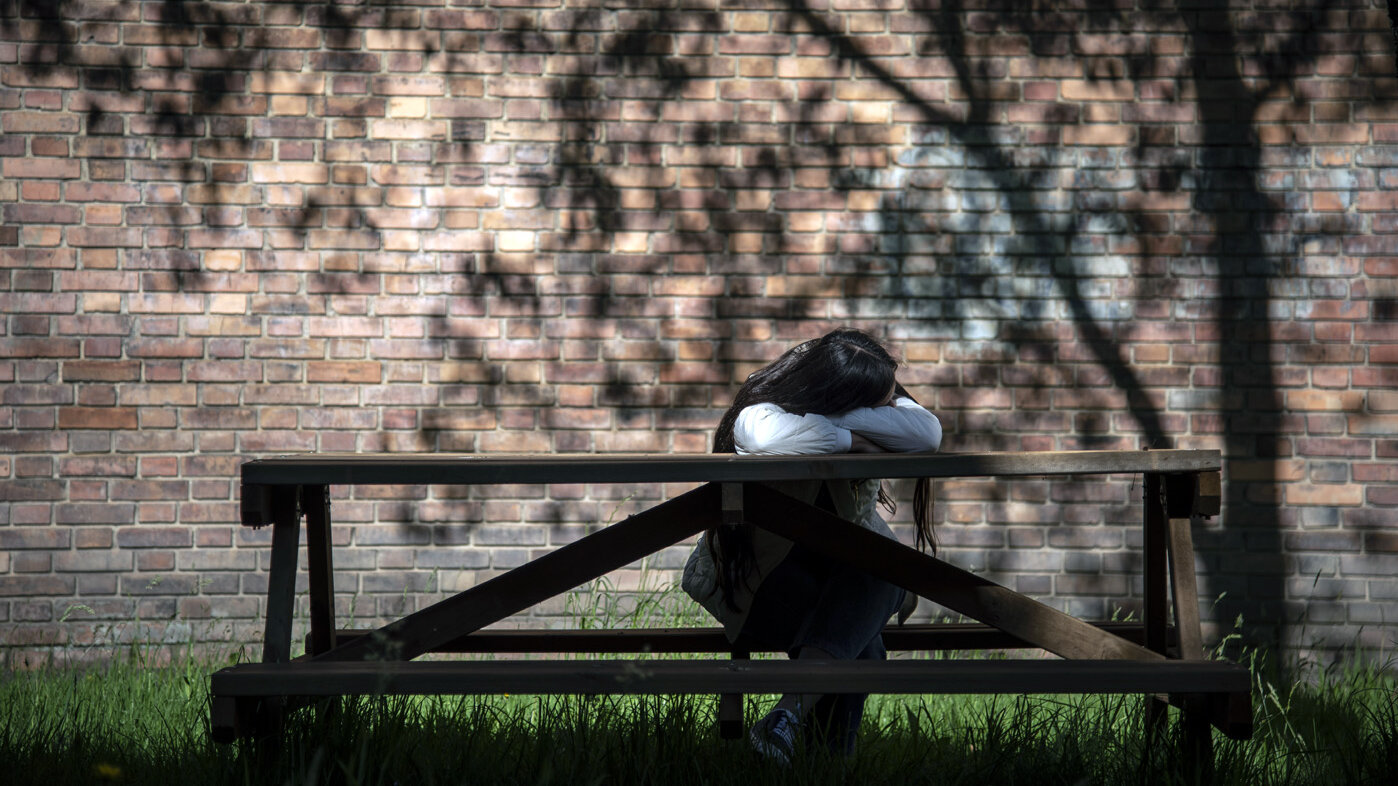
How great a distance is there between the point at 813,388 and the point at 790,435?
17 centimetres

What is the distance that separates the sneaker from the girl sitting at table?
0.25 ft

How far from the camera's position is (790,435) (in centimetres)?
233

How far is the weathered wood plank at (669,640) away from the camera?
8.92 feet

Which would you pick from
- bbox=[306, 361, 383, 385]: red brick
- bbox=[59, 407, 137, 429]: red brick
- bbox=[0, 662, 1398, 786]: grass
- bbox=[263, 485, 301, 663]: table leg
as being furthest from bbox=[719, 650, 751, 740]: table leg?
bbox=[59, 407, 137, 429]: red brick

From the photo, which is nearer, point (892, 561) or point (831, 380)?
point (892, 561)

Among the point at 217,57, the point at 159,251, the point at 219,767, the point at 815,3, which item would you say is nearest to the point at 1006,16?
the point at 815,3

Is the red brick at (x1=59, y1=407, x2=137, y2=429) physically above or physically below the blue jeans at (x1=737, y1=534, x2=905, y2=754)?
above

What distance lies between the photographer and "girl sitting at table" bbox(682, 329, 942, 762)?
2.29 meters

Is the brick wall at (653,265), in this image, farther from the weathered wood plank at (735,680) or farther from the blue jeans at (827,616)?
the weathered wood plank at (735,680)

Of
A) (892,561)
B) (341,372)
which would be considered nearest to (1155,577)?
(892,561)

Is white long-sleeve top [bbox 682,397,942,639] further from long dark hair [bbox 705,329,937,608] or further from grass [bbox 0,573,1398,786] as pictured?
grass [bbox 0,573,1398,786]

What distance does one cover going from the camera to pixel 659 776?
215 cm

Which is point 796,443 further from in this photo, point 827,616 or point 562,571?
point 562,571

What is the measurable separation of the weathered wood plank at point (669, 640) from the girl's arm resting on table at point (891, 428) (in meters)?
0.65
